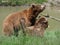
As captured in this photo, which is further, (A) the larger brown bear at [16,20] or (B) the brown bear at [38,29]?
(A) the larger brown bear at [16,20]

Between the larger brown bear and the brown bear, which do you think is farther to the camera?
the larger brown bear

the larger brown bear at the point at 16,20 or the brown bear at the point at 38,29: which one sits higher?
the brown bear at the point at 38,29

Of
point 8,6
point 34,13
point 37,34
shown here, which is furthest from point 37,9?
point 8,6

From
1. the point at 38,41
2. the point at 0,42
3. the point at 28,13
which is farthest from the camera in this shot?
the point at 28,13

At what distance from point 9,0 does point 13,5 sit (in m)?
1.09

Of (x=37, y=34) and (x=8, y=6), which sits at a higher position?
(x=37, y=34)

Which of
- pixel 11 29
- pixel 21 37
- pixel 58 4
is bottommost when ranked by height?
pixel 58 4

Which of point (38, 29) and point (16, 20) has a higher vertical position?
point (38, 29)

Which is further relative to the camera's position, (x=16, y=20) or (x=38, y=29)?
(x=16, y=20)

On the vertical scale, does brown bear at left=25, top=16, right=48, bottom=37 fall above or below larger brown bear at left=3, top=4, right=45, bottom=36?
above

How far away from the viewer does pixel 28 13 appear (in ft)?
31.5

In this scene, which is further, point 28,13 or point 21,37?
point 28,13

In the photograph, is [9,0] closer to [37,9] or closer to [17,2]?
[17,2]

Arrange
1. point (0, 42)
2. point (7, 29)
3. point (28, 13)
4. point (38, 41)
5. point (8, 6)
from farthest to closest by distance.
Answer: point (8, 6), point (28, 13), point (7, 29), point (0, 42), point (38, 41)
